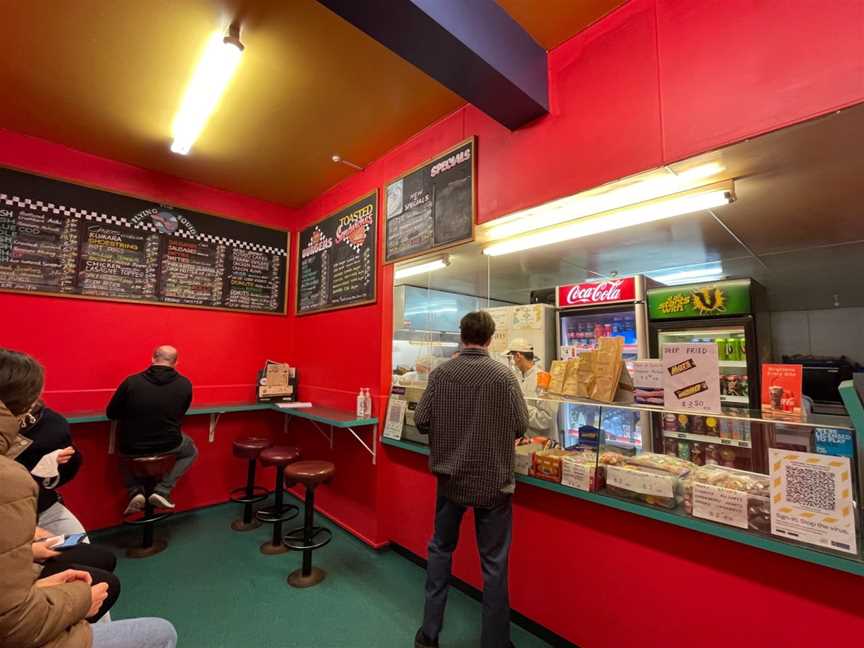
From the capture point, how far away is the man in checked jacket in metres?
1.89

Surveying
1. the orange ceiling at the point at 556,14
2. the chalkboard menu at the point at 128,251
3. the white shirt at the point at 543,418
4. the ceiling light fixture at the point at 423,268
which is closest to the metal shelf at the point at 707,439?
the white shirt at the point at 543,418

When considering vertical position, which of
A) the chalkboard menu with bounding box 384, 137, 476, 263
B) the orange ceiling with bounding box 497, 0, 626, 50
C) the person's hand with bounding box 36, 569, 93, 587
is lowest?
the person's hand with bounding box 36, 569, 93, 587

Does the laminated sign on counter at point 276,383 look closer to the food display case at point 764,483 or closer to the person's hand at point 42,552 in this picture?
the person's hand at point 42,552

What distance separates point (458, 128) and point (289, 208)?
109 inches

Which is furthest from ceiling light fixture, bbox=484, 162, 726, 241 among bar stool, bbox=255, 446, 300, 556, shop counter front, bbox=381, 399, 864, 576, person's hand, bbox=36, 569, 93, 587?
person's hand, bbox=36, 569, 93, 587

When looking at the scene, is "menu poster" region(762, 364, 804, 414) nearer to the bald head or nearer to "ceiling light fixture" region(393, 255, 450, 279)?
"ceiling light fixture" region(393, 255, 450, 279)

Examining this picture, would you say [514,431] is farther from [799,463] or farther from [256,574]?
[256,574]

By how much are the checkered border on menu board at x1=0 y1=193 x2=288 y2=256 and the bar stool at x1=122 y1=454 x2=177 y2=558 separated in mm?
2101

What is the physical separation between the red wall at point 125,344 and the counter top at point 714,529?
10.7ft

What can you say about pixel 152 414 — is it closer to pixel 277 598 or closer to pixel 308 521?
pixel 308 521

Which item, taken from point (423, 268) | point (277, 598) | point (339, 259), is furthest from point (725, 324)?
point (277, 598)

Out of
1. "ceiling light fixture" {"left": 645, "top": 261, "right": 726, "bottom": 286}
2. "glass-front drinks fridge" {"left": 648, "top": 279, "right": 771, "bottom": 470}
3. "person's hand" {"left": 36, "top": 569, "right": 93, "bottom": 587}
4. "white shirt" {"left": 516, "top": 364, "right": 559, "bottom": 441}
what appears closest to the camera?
"person's hand" {"left": 36, "top": 569, "right": 93, "bottom": 587}

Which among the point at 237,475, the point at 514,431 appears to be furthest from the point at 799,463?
the point at 237,475

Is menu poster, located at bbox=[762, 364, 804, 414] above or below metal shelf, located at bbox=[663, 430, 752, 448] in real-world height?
above
